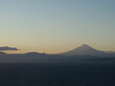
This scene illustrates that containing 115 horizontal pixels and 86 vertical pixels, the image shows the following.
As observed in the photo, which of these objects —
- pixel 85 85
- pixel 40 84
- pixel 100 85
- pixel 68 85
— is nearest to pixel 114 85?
pixel 100 85

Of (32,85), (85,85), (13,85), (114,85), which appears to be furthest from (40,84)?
(114,85)

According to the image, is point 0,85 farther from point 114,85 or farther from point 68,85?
point 114,85

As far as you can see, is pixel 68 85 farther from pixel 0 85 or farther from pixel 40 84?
pixel 0 85

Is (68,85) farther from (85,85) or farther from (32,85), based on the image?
(32,85)

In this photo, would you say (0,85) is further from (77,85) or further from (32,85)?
(77,85)

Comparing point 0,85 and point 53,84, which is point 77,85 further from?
Result: point 0,85

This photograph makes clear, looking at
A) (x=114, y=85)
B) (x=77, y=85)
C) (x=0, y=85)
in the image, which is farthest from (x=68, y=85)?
(x=0, y=85)
